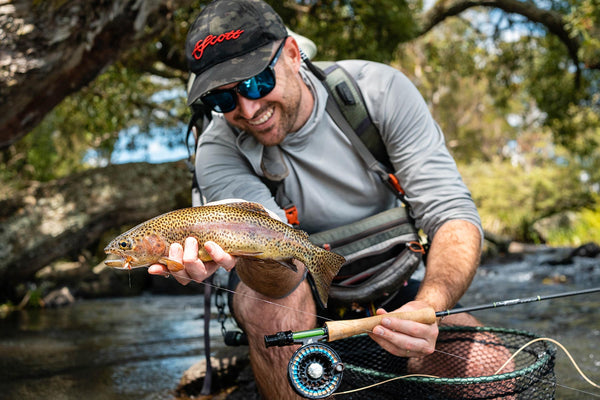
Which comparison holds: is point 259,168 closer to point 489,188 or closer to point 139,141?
point 139,141

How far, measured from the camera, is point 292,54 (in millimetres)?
2998

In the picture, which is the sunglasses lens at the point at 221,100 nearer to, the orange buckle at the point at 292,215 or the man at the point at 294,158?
the man at the point at 294,158

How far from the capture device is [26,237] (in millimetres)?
6695

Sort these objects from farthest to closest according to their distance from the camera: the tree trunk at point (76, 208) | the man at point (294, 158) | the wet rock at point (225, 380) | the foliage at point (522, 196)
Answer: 1. the foliage at point (522, 196)
2. the tree trunk at point (76, 208)
3. the wet rock at point (225, 380)
4. the man at point (294, 158)

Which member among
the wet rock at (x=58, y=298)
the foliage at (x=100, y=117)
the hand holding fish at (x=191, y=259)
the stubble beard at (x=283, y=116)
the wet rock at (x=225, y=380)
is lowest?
the wet rock at (x=58, y=298)

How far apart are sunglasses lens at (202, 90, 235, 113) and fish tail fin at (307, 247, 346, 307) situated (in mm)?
905

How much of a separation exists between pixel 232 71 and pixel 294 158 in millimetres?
660

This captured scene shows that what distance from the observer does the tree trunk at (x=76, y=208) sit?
22.0ft

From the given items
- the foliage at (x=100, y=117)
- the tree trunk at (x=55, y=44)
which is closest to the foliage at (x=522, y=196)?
the foliage at (x=100, y=117)

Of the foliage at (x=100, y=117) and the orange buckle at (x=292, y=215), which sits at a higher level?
the orange buckle at (x=292, y=215)

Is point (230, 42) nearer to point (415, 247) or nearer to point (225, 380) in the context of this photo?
point (415, 247)

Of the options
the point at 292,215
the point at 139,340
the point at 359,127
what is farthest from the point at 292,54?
the point at 139,340

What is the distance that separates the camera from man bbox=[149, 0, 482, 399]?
2567 millimetres

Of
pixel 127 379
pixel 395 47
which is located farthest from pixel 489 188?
pixel 127 379
